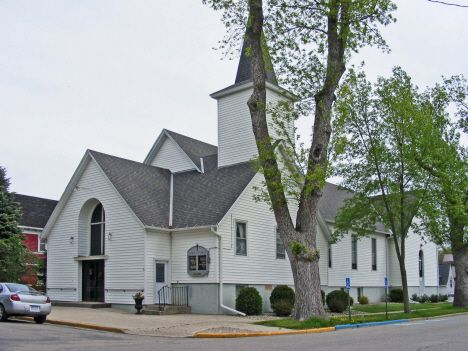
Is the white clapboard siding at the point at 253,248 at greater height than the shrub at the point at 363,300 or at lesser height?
greater

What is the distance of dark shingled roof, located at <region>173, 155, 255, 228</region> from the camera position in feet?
74.7

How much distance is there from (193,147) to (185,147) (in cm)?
108

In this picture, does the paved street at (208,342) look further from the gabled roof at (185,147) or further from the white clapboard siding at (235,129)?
the gabled roof at (185,147)

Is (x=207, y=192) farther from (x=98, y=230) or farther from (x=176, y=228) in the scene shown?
(x=98, y=230)

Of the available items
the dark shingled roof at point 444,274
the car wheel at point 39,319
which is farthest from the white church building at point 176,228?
the dark shingled roof at point 444,274

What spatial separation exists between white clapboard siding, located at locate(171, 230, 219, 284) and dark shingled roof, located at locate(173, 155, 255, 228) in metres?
0.53

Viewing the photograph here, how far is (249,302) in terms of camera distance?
21109 millimetres

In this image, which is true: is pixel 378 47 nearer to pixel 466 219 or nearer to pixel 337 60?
pixel 337 60

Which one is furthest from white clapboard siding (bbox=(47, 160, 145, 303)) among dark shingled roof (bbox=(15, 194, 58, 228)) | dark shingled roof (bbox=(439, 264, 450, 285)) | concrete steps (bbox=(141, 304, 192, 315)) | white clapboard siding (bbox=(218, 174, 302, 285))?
dark shingled roof (bbox=(439, 264, 450, 285))

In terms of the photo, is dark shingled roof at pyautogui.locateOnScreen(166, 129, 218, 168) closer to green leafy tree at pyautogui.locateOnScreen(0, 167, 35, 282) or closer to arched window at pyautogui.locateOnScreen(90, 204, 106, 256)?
arched window at pyautogui.locateOnScreen(90, 204, 106, 256)

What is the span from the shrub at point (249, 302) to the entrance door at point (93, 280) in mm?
6778

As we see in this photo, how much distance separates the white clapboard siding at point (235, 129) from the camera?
1033 inches

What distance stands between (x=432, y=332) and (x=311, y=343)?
500 centimetres

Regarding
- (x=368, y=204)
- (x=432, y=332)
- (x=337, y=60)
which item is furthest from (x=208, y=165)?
(x=432, y=332)
